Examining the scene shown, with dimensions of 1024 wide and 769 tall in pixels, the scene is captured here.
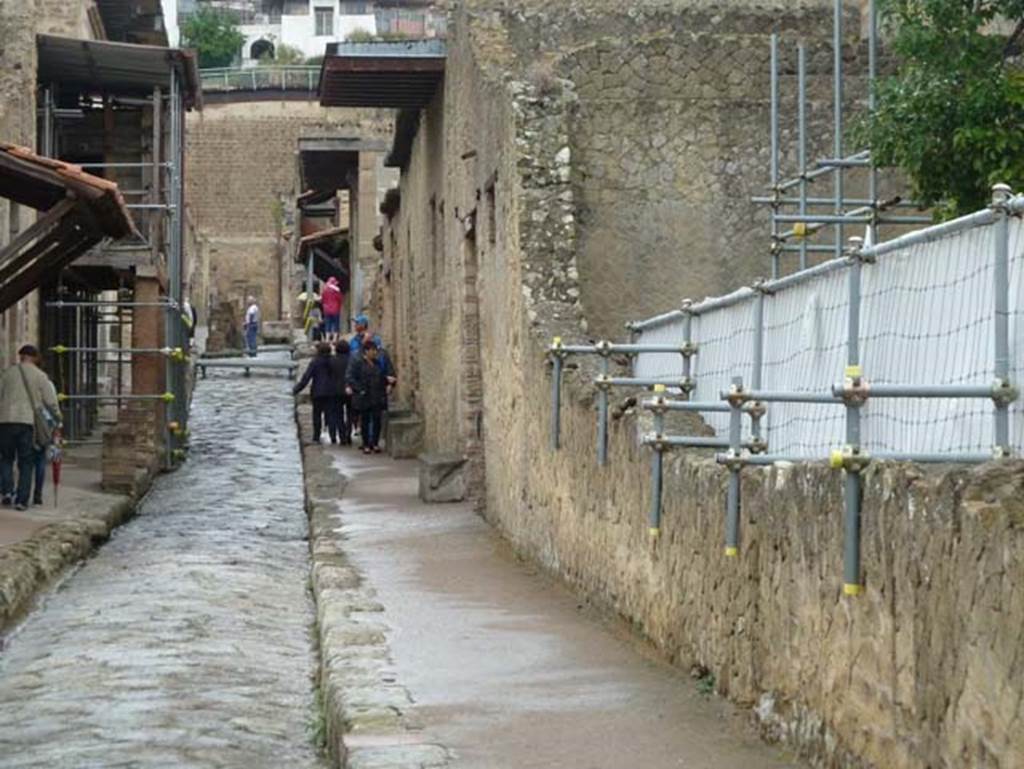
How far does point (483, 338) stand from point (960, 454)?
1125 centimetres

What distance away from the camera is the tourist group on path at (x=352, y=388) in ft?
82.6

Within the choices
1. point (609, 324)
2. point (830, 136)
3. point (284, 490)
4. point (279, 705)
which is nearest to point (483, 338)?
point (609, 324)

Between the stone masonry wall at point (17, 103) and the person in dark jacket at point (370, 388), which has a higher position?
the stone masonry wall at point (17, 103)

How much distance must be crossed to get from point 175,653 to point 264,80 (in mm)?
70214

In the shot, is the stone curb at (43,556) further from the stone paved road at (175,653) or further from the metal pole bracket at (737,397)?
the metal pole bracket at (737,397)

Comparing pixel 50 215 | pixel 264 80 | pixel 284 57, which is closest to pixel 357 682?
pixel 50 215

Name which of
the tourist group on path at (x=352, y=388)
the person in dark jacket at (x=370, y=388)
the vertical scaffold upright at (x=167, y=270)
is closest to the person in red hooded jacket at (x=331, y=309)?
the vertical scaffold upright at (x=167, y=270)

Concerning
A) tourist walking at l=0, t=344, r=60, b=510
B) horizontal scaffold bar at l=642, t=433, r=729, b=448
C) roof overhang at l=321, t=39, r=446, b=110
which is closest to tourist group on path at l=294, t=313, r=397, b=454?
roof overhang at l=321, t=39, r=446, b=110

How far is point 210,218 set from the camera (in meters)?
74.9

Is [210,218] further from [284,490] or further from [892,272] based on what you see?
[892,272]

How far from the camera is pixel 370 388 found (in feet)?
82.4

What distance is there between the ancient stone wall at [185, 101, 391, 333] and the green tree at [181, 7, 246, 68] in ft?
59.0

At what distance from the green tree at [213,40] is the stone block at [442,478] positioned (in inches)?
3106

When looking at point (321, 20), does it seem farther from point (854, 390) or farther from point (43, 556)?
point (854, 390)
